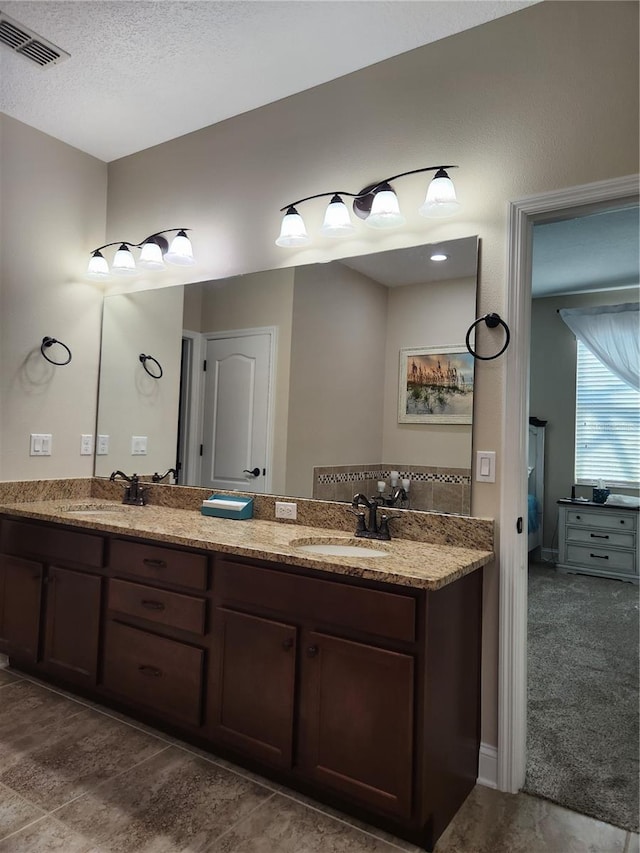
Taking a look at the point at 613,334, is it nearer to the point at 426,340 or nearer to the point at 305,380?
the point at 426,340

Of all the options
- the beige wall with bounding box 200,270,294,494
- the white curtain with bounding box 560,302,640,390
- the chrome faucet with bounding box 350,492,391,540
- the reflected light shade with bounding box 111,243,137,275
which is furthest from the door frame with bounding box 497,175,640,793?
the white curtain with bounding box 560,302,640,390

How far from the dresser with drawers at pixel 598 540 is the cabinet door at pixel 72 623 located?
4393 millimetres

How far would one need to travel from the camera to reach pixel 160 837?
5.65ft

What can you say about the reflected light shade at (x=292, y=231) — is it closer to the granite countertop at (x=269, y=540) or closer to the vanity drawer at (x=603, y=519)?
the granite countertop at (x=269, y=540)

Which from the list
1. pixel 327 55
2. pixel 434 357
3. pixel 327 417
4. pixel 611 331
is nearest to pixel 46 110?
pixel 327 55

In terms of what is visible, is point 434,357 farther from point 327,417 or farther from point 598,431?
point 598,431

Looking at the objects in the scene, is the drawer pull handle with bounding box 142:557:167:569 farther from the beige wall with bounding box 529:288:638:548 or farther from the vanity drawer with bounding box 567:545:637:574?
the beige wall with bounding box 529:288:638:548

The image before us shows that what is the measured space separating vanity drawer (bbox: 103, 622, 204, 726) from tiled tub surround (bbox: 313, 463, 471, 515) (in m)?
0.84

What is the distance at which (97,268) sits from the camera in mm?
3217

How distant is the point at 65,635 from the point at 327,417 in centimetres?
155

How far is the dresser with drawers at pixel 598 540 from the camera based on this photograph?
5.06m

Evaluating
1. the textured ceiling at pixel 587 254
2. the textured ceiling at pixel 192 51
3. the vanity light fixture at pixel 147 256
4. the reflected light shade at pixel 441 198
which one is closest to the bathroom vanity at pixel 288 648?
the reflected light shade at pixel 441 198

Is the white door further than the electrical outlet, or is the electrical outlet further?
the white door

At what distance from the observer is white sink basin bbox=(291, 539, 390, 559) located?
7.09 feet
